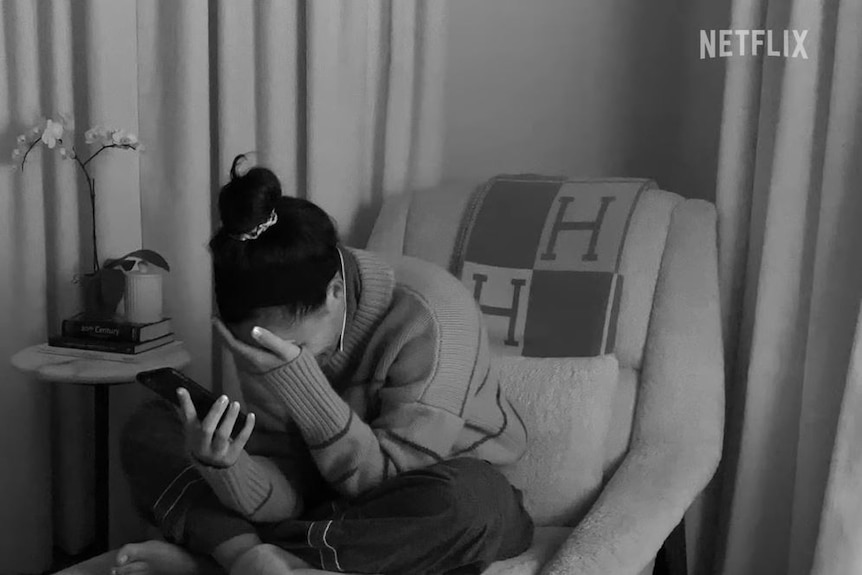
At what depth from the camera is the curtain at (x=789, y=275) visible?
143 centimetres

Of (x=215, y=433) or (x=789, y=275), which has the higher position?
(x=789, y=275)

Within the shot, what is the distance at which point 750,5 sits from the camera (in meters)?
1.60

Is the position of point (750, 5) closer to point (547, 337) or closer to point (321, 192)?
point (547, 337)

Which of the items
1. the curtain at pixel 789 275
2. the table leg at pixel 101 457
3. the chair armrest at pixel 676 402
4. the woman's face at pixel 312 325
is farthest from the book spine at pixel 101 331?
the curtain at pixel 789 275

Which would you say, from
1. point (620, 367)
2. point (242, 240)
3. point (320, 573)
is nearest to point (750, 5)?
point (620, 367)

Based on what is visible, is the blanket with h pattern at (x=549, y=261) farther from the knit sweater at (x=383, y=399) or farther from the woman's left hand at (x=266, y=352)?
the woman's left hand at (x=266, y=352)

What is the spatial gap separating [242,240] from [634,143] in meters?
1.06

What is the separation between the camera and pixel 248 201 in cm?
122

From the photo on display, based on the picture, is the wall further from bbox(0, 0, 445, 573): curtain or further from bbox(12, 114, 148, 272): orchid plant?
bbox(12, 114, 148, 272): orchid plant

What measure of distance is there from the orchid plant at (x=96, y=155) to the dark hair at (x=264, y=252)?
69 centimetres

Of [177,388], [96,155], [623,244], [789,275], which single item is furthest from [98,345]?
[789,275]

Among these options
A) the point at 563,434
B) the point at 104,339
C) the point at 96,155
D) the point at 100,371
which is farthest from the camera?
the point at 96,155

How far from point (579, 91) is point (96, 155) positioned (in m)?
0.99

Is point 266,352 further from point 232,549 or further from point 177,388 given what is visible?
point 232,549
